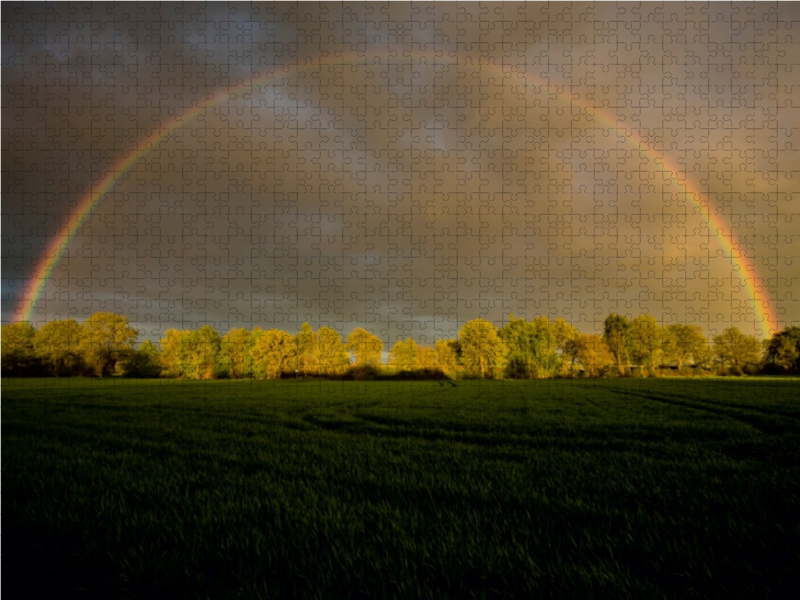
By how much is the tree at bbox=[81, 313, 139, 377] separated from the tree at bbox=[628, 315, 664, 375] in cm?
9373

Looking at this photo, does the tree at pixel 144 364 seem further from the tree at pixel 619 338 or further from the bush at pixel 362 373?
the tree at pixel 619 338

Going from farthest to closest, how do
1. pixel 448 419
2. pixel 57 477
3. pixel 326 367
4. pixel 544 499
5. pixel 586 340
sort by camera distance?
pixel 586 340
pixel 326 367
pixel 448 419
pixel 57 477
pixel 544 499

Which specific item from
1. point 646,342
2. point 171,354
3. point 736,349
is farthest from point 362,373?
point 736,349

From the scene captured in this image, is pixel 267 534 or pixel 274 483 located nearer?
pixel 267 534

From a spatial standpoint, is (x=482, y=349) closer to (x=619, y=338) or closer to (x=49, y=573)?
(x=619, y=338)

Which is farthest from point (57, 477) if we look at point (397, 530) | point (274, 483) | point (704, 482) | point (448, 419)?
point (448, 419)

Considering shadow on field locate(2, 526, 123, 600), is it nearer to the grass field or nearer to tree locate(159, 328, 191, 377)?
the grass field

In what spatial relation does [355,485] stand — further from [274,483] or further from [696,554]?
[696,554]

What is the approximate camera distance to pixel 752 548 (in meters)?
4.75

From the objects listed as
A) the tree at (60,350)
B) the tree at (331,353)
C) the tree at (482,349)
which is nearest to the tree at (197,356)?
the tree at (60,350)

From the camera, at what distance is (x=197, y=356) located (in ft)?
267

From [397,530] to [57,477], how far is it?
6.87 m

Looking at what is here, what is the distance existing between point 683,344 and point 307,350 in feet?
258

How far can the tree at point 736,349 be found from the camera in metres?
90.6
